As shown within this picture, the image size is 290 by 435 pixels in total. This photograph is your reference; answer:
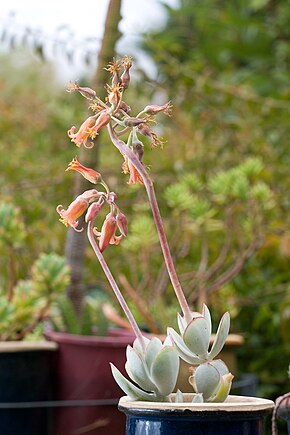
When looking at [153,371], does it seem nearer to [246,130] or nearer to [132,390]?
[132,390]

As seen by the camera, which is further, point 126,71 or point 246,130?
point 246,130

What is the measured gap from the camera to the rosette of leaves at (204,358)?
732mm

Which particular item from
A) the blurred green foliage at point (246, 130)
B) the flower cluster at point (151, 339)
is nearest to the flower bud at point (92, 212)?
the flower cluster at point (151, 339)

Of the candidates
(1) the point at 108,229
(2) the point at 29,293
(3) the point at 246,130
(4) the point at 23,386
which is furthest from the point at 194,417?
(3) the point at 246,130

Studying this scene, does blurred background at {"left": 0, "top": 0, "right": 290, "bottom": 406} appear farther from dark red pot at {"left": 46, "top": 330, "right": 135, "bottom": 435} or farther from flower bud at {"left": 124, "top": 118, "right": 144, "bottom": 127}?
flower bud at {"left": 124, "top": 118, "right": 144, "bottom": 127}

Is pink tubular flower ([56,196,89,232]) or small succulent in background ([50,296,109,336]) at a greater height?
pink tubular flower ([56,196,89,232])

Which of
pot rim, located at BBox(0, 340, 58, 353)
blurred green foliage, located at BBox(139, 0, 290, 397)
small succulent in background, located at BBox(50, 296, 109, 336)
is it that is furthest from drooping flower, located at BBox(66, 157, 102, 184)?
blurred green foliage, located at BBox(139, 0, 290, 397)

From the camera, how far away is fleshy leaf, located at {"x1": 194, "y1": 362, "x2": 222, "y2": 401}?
0.73 meters

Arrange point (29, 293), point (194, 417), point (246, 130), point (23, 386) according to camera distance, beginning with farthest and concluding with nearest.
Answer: point (246, 130) → point (29, 293) → point (23, 386) → point (194, 417)

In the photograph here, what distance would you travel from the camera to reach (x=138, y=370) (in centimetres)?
73

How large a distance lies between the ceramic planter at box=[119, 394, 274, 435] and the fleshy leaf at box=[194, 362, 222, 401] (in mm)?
34

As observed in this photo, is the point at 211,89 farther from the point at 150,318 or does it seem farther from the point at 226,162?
the point at 150,318

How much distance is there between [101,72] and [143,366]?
0.88 meters

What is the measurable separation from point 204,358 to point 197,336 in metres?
0.03
